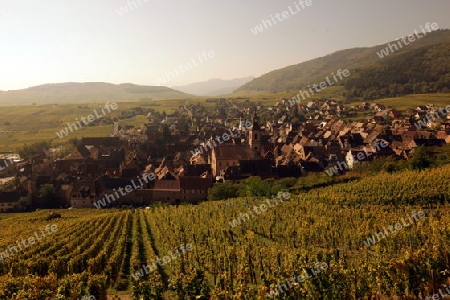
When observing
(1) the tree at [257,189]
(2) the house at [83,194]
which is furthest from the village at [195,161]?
(1) the tree at [257,189]

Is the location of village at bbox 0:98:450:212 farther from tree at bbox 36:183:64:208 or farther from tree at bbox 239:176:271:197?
tree at bbox 239:176:271:197

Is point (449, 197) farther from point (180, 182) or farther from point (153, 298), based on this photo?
point (180, 182)

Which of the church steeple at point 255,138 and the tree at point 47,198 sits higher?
the tree at point 47,198

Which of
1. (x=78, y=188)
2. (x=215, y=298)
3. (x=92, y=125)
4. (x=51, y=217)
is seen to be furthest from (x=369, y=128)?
(x=92, y=125)

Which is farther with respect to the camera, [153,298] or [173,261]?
[173,261]

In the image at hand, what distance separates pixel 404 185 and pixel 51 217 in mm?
52431

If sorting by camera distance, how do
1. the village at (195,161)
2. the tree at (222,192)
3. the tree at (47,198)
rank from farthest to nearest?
the tree at (47,198), the village at (195,161), the tree at (222,192)

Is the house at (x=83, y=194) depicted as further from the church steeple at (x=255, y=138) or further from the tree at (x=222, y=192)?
the church steeple at (x=255, y=138)

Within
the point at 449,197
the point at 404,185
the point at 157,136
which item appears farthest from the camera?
the point at 157,136

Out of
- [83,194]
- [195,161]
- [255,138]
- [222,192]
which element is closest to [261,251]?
[222,192]

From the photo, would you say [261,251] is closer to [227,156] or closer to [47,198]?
[227,156]

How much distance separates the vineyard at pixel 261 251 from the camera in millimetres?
18875

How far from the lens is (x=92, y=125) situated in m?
185

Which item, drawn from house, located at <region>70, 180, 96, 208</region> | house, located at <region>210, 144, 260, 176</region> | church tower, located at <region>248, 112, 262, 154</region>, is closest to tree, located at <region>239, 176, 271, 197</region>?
house, located at <region>210, 144, 260, 176</region>
